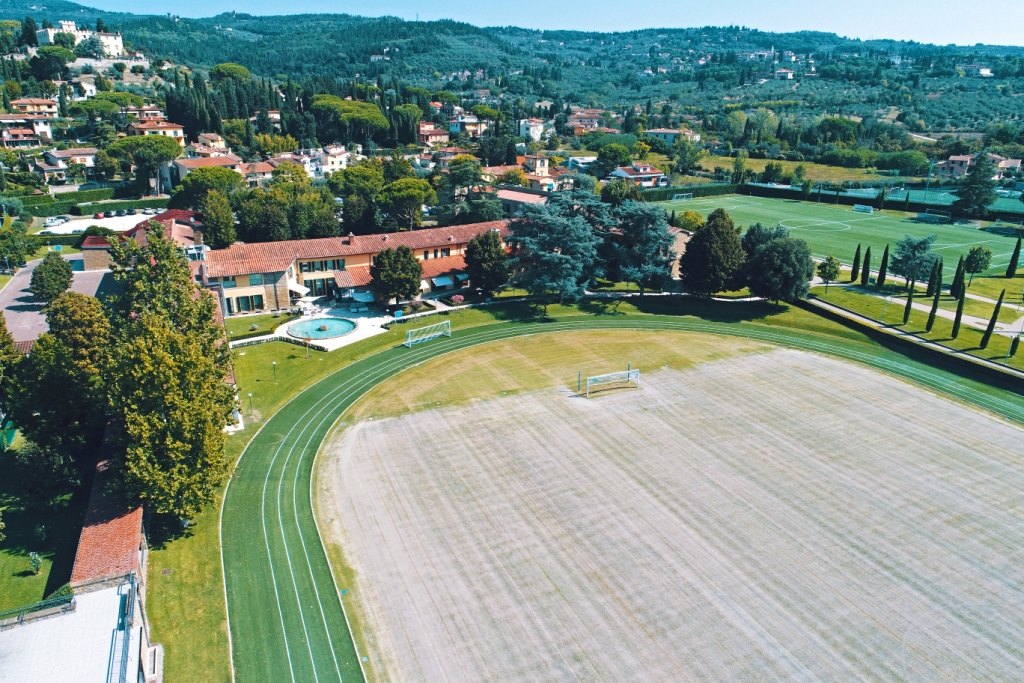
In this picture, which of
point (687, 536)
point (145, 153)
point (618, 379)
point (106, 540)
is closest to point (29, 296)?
point (106, 540)

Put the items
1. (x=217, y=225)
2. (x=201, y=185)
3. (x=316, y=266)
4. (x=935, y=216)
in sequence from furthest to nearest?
1. (x=935, y=216)
2. (x=201, y=185)
3. (x=217, y=225)
4. (x=316, y=266)

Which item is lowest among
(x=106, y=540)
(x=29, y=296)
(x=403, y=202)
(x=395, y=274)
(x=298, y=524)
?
(x=298, y=524)

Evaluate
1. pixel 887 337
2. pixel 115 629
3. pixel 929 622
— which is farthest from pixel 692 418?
pixel 115 629

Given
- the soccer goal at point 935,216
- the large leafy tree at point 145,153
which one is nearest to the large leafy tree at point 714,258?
the soccer goal at point 935,216

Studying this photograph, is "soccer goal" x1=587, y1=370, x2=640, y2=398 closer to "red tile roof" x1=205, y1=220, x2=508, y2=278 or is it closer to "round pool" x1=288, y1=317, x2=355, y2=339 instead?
"round pool" x1=288, y1=317, x2=355, y2=339

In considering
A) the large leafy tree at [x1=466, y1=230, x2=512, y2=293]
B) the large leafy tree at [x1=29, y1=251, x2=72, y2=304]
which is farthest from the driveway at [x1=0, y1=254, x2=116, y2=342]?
the large leafy tree at [x1=466, y1=230, x2=512, y2=293]

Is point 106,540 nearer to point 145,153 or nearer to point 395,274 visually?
point 395,274

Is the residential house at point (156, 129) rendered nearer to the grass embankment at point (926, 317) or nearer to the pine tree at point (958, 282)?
the grass embankment at point (926, 317)
